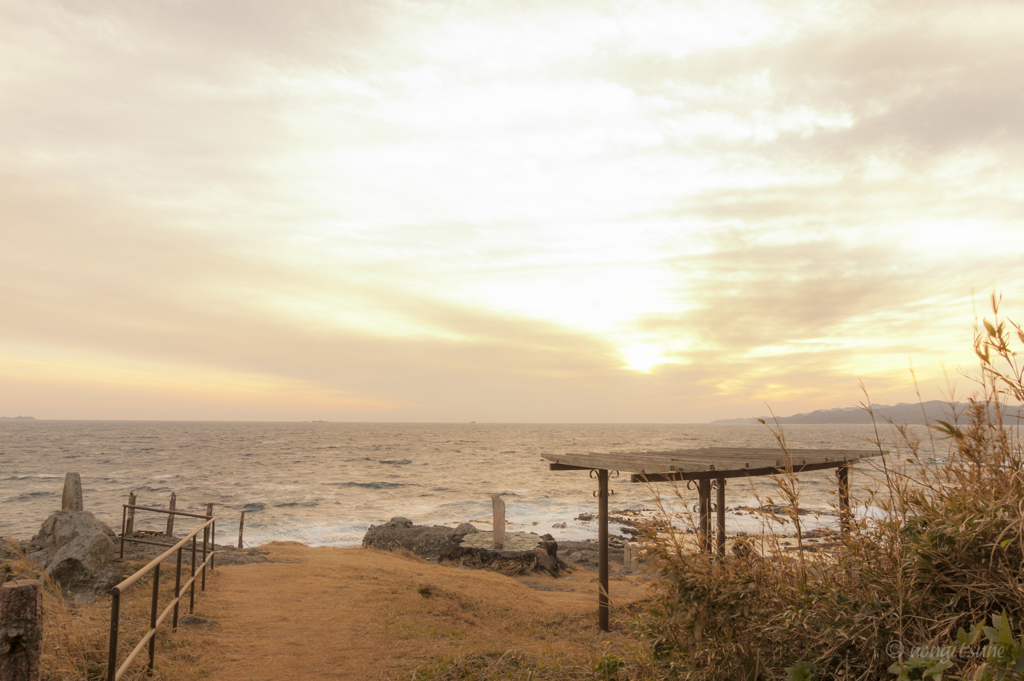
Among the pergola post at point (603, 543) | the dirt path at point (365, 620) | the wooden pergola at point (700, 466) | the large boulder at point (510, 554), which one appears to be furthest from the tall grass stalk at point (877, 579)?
the large boulder at point (510, 554)

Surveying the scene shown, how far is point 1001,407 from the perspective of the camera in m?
3.42

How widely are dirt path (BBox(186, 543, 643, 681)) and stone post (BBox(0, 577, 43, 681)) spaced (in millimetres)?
2916

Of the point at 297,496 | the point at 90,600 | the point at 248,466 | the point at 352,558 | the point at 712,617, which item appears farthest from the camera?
the point at 248,466

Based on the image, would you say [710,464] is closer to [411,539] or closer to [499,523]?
[499,523]

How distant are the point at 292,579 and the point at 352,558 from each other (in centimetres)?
380

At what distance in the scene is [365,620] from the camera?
371 inches

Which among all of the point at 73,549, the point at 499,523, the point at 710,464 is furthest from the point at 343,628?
the point at 499,523

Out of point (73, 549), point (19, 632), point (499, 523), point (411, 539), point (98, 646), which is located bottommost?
point (411, 539)

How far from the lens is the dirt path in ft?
23.9

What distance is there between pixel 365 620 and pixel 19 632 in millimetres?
6101

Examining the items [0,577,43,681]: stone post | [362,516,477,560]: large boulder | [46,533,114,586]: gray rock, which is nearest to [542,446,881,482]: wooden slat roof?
[0,577,43,681]: stone post

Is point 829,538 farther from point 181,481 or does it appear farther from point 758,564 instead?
point 181,481

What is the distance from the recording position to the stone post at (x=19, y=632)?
4.02m

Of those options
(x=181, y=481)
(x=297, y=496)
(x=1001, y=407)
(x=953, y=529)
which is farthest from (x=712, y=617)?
(x=181, y=481)
